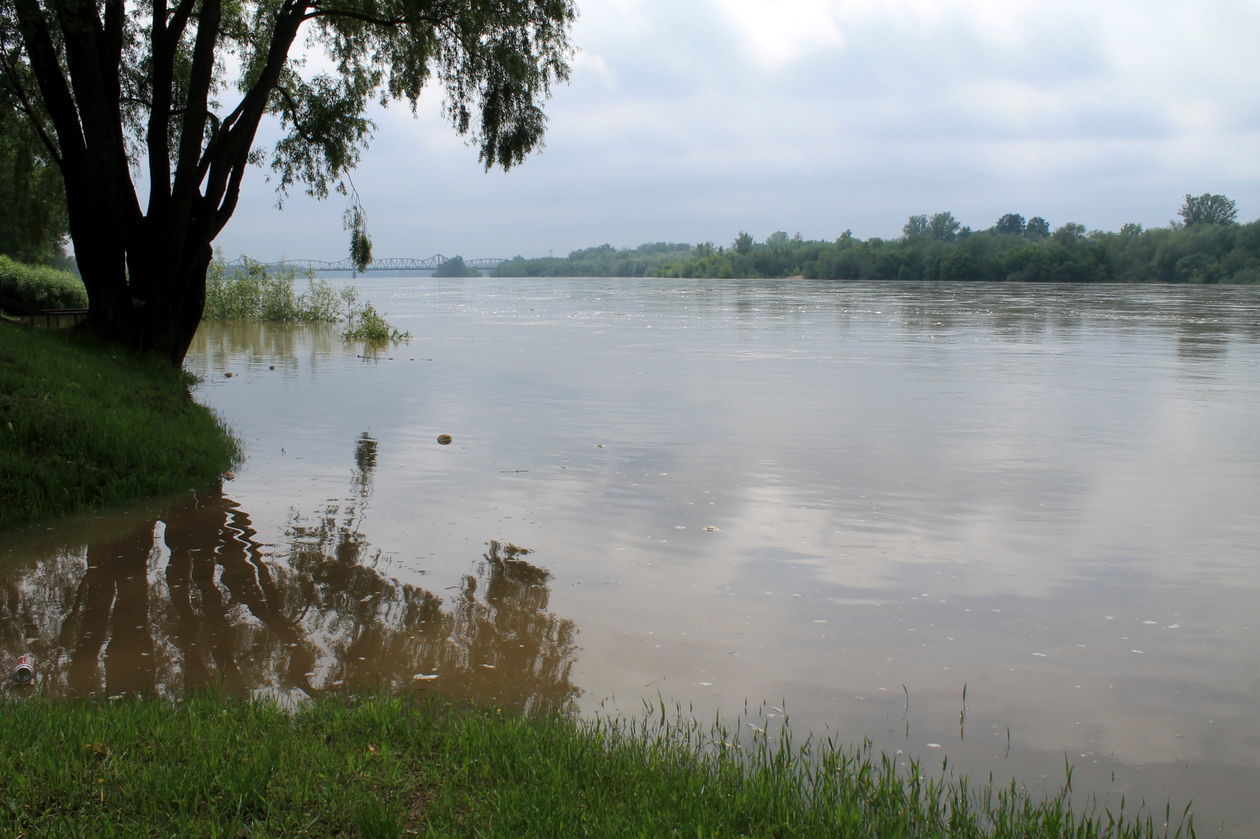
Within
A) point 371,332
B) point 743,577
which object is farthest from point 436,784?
point 371,332

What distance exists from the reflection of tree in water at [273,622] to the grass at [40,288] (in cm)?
2494

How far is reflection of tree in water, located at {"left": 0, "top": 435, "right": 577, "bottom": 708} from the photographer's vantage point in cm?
595

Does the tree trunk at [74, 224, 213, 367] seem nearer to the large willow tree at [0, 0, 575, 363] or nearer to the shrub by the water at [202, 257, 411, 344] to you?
the large willow tree at [0, 0, 575, 363]

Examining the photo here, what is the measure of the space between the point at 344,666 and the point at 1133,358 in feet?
86.9

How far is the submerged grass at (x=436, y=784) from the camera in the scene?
387 centimetres

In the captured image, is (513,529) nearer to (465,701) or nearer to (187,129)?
(465,701)

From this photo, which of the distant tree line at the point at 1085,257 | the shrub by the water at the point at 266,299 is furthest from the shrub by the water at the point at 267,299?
the distant tree line at the point at 1085,257

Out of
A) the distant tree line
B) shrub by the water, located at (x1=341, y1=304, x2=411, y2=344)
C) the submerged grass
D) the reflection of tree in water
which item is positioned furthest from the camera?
the distant tree line

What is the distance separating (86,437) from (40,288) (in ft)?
82.1

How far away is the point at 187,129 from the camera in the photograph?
47.3 ft

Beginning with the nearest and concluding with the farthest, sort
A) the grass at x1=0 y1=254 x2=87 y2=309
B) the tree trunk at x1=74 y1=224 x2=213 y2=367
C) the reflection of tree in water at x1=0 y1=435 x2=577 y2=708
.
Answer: the reflection of tree in water at x1=0 y1=435 x2=577 y2=708
the tree trunk at x1=74 y1=224 x2=213 y2=367
the grass at x1=0 y1=254 x2=87 y2=309

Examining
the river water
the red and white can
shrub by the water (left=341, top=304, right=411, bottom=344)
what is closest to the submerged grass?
the river water

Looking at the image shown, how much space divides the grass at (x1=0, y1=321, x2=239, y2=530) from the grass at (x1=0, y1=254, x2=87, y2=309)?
1921cm

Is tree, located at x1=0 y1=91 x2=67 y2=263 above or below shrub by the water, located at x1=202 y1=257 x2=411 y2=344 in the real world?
above
